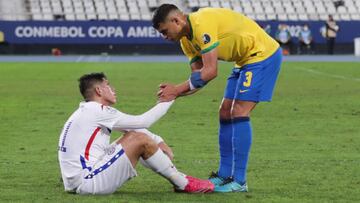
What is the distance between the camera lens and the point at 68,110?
18844 mm

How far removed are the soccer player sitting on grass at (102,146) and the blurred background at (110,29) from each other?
3983cm

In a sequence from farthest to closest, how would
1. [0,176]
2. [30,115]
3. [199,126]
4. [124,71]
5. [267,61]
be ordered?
[124,71] < [30,115] < [199,126] < [0,176] < [267,61]

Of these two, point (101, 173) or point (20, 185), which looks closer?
point (101, 173)

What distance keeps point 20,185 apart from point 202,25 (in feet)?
7.87

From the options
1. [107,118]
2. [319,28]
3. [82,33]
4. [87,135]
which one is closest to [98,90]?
[107,118]

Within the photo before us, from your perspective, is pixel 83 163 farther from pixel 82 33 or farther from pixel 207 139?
pixel 82 33

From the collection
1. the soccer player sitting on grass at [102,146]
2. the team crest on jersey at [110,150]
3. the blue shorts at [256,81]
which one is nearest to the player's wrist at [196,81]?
the soccer player sitting on grass at [102,146]

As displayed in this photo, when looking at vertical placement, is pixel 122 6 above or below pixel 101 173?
below

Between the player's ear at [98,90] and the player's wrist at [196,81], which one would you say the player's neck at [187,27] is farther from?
the player's ear at [98,90]

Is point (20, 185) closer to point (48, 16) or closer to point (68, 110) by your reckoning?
point (68, 110)

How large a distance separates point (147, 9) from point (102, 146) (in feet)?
153

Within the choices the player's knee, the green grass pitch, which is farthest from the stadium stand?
the player's knee

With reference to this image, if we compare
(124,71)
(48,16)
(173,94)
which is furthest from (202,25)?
(48,16)

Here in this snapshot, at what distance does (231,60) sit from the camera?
909 centimetres
